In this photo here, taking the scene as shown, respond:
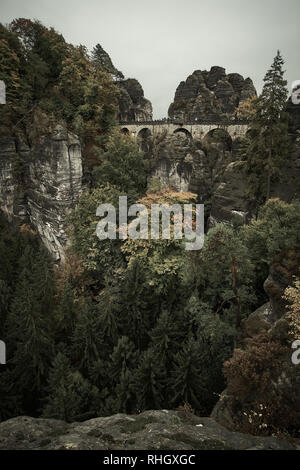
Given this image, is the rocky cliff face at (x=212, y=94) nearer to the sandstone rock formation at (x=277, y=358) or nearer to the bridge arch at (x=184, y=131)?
the bridge arch at (x=184, y=131)

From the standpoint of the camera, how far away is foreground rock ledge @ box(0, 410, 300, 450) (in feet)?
23.0

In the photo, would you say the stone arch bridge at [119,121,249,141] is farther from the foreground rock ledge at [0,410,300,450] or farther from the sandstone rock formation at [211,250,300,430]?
the foreground rock ledge at [0,410,300,450]

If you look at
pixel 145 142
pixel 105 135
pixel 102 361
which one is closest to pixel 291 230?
pixel 102 361

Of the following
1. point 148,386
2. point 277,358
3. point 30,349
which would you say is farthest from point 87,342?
point 277,358

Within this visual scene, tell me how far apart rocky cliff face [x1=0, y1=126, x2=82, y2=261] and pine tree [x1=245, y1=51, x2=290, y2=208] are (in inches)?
772

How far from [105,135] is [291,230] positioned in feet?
81.1

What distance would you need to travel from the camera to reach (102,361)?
17.3 meters

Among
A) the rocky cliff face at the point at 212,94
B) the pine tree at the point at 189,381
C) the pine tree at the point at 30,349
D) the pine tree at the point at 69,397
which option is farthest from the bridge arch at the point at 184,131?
the pine tree at the point at 69,397

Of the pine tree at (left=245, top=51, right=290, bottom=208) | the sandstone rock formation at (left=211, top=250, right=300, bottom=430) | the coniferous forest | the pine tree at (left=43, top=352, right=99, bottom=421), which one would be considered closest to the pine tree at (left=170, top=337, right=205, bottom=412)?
the coniferous forest

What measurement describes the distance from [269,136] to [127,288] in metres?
16.6

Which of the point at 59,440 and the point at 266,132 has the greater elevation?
the point at 266,132

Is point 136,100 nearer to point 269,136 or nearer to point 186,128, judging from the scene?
point 186,128

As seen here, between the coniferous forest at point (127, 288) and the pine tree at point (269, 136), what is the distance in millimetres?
86

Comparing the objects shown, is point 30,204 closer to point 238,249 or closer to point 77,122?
point 77,122
